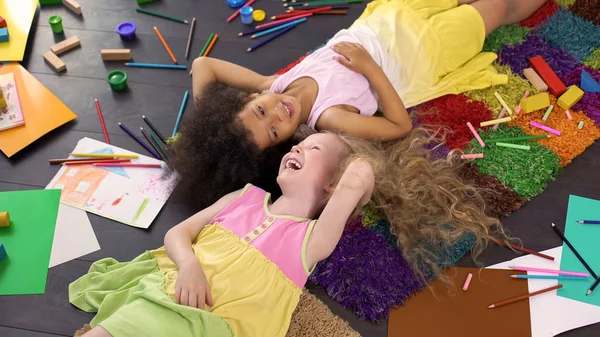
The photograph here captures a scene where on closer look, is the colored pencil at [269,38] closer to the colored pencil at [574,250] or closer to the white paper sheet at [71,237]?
the white paper sheet at [71,237]

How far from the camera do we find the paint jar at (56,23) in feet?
7.59

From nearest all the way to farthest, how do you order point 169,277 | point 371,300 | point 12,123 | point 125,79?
point 169,277 → point 371,300 → point 12,123 → point 125,79

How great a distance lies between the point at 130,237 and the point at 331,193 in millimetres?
636

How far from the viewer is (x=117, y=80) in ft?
7.07

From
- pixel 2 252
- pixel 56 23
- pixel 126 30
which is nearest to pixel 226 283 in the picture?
pixel 2 252

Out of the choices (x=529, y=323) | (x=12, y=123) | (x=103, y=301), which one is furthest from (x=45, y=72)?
(x=529, y=323)

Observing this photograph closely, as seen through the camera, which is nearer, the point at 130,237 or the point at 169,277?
the point at 169,277

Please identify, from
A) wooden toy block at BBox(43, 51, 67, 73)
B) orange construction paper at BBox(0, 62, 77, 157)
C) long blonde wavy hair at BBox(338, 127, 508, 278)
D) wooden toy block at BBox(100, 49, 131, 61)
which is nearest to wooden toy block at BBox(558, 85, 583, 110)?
long blonde wavy hair at BBox(338, 127, 508, 278)

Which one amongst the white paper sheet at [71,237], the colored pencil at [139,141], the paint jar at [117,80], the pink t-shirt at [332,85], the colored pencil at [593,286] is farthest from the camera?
the paint jar at [117,80]

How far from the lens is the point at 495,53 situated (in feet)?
7.07

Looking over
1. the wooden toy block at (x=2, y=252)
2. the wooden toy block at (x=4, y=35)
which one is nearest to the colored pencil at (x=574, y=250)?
the wooden toy block at (x=2, y=252)

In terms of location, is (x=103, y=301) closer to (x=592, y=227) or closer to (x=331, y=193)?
(x=331, y=193)

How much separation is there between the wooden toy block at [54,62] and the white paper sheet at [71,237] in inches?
25.4

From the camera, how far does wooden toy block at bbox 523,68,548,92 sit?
206 cm
